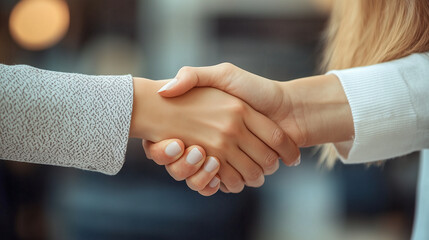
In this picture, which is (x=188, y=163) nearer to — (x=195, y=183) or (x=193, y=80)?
(x=195, y=183)

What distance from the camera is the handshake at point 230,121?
35.4 inches

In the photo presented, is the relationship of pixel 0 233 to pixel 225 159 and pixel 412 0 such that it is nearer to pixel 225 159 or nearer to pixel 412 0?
pixel 225 159

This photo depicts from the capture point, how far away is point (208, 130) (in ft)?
3.06

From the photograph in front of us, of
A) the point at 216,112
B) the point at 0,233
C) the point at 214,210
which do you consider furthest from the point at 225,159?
Result: the point at 0,233

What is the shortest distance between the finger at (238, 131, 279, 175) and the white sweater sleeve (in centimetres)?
16

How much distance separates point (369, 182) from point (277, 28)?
89 cm

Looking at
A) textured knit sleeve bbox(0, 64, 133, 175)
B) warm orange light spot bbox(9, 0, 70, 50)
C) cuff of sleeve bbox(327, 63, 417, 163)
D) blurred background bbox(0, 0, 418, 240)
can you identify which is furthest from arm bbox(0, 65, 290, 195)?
warm orange light spot bbox(9, 0, 70, 50)

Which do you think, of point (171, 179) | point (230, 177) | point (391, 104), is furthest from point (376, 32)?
point (171, 179)

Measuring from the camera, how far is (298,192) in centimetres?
252

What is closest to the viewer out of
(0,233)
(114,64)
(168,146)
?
(168,146)

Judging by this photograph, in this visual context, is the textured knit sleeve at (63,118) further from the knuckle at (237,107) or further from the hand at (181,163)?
the knuckle at (237,107)

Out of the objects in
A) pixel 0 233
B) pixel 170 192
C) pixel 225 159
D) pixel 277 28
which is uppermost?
pixel 225 159

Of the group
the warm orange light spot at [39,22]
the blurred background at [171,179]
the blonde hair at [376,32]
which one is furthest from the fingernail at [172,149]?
the warm orange light spot at [39,22]

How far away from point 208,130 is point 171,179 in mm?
1556
